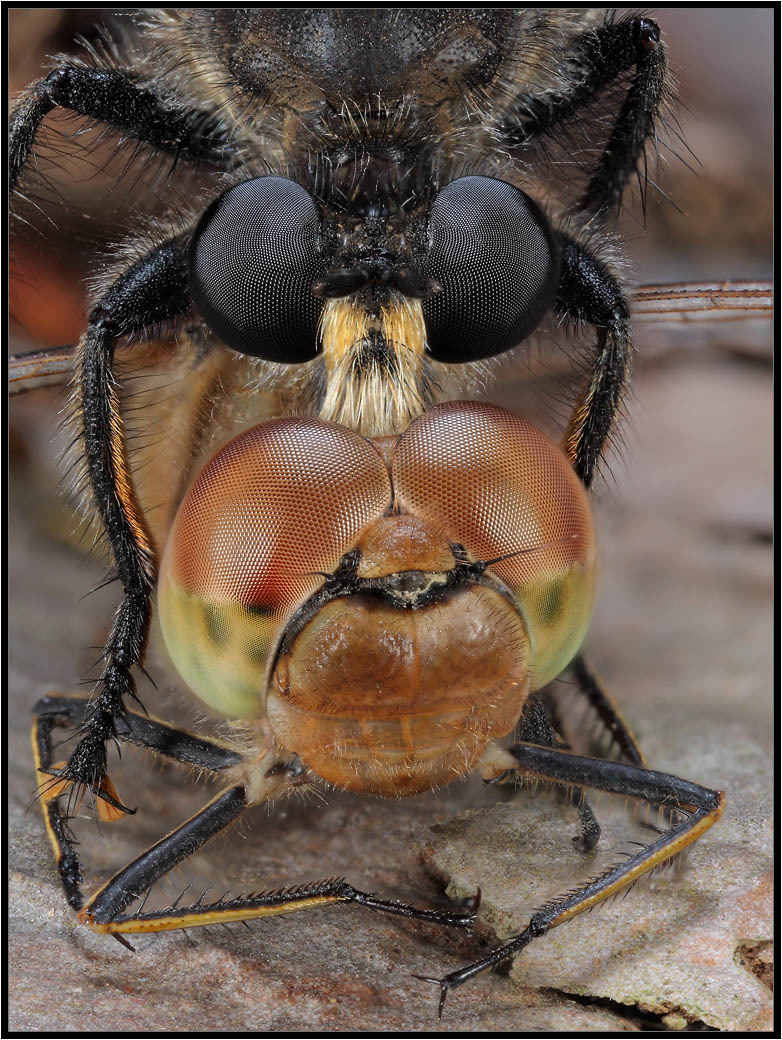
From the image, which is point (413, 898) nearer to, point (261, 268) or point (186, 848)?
point (186, 848)

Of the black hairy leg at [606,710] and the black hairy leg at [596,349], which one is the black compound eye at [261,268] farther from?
the black hairy leg at [606,710]

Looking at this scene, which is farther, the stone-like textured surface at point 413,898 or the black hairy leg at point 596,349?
the black hairy leg at point 596,349

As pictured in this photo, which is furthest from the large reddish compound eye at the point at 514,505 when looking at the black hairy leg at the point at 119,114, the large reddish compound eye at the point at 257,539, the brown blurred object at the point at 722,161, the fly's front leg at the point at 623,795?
the brown blurred object at the point at 722,161

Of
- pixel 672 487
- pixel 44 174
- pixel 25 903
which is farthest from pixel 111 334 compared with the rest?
pixel 672 487

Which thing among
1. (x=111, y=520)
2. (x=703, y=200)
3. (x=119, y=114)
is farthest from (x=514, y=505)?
(x=703, y=200)

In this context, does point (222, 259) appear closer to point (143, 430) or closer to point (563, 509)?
point (143, 430)
